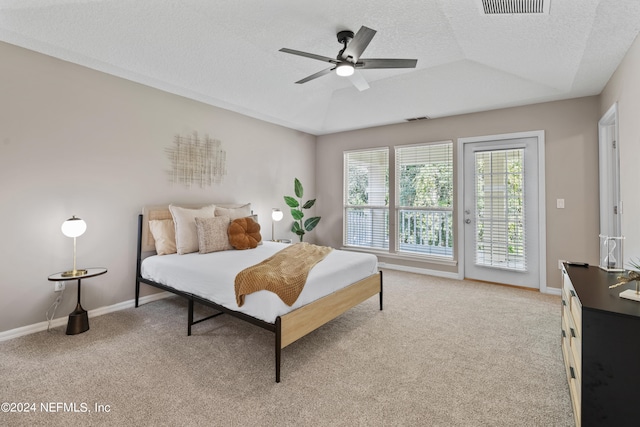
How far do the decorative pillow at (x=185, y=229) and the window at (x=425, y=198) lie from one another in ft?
11.4

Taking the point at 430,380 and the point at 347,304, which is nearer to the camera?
the point at 430,380

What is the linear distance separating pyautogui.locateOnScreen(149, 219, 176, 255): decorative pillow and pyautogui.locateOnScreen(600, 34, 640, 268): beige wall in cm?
450

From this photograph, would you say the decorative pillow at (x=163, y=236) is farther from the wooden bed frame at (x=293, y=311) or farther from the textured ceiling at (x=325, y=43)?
the textured ceiling at (x=325, y=43)

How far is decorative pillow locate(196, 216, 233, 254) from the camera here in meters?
3.47

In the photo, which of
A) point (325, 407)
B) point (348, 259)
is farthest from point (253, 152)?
point (325, 407)

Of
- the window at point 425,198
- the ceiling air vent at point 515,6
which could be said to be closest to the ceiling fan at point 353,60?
the ceiling air vent at point 515,6

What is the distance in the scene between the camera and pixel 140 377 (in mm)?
2107

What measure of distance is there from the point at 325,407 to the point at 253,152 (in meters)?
4.06

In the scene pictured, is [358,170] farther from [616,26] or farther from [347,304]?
[616,26]

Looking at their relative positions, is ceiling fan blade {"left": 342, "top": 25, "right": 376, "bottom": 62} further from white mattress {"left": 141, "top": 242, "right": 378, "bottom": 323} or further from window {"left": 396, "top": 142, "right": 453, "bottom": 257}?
window {"left": 396, "top": 142, "right": 453, "bottom": 257}

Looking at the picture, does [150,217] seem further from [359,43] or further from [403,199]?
[403,199]

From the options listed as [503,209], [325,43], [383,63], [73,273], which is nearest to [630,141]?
[503,209]

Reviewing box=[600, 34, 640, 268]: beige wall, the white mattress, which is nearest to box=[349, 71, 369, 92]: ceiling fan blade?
the white mattress

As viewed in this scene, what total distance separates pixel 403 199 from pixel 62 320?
4946mm
